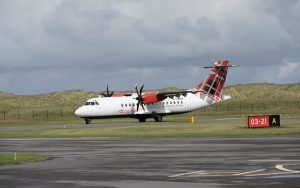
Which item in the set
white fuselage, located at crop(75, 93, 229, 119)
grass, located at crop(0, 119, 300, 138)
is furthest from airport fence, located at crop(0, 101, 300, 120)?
grass, located at crop(0, 119, 300, 138)

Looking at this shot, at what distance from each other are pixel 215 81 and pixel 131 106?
1240cm

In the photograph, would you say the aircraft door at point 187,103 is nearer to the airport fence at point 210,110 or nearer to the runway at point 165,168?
the airport fence at point 210,110

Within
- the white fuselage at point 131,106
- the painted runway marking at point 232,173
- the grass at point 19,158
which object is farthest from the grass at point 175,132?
the painted runway marking at point 232,173

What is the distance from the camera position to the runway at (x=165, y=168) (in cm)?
2203

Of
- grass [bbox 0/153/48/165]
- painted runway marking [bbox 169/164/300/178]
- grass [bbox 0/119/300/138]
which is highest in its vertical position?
grass [bbox 0/119/300/138]

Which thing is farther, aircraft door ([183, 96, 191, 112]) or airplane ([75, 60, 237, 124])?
aircraft door ([183, 96, 191, 112])

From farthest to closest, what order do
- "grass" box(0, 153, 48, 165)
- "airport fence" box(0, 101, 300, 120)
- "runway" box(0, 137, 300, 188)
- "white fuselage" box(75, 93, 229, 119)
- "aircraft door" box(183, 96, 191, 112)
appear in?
"airport fence" box(0, 101, 300, 120)
"aircraft door" box(183, 96, 191, 112)
"white fuselage" box(75, 93, 229, 119)
"grass" box(0, 153, 48, 165)
"runway" box(0, 137, 300, 188)

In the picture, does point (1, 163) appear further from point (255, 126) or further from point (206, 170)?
A: point (255, 126)

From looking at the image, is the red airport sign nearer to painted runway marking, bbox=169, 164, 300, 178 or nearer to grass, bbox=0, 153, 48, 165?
grass, bbox=0, 153, 48, 165

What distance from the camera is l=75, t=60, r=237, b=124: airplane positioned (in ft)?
288

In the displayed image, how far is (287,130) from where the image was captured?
2288 inches

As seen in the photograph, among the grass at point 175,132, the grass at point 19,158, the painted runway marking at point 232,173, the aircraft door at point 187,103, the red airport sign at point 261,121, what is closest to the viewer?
the painted runway marking at point 232,173

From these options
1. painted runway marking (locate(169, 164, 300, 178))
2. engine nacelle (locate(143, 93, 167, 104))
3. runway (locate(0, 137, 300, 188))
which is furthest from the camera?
engine nacelle (locate(143, 93, 167, 104))

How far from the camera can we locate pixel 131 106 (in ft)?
291
